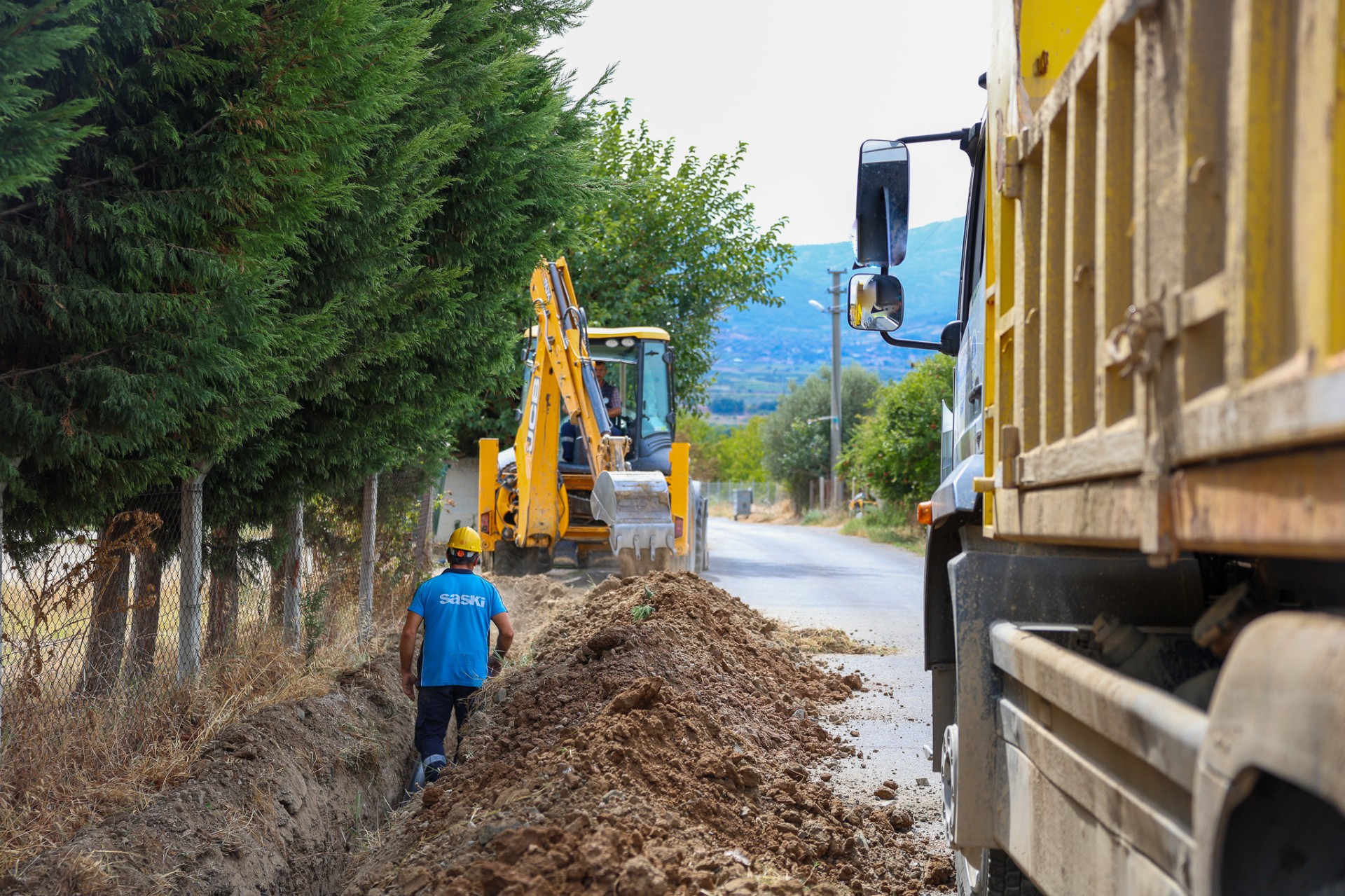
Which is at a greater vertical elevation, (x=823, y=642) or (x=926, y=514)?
(x=926, y=514)

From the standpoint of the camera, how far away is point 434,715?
757 centimetres

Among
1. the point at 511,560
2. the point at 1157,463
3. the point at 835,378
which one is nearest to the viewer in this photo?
the point at 1157,463

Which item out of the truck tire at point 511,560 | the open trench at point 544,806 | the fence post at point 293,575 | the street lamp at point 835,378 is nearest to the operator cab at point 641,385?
the truck tire at point 511,560

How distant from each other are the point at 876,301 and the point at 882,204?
1.41 ft

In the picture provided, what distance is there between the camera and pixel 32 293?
14.9 feet

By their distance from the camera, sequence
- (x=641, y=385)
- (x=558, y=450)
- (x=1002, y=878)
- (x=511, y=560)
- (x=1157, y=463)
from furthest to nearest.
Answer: (x=641, y=385) < (x=511, y=560) < (x=558, y=450) < (x=1002, y=878) < (x=1157, y=463)

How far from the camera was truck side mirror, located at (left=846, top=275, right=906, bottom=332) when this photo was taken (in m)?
5.18

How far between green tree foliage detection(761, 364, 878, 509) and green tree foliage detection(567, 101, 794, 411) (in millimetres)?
30198

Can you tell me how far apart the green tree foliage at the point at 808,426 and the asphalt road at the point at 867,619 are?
23.8 meters

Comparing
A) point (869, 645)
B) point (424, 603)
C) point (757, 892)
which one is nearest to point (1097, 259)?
point (757, 892)

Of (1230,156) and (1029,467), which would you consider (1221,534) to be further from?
(1029,467)

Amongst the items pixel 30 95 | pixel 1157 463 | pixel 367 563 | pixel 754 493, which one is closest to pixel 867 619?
pixel 367 563

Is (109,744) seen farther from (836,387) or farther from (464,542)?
(836,387)

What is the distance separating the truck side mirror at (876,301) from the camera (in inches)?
204
